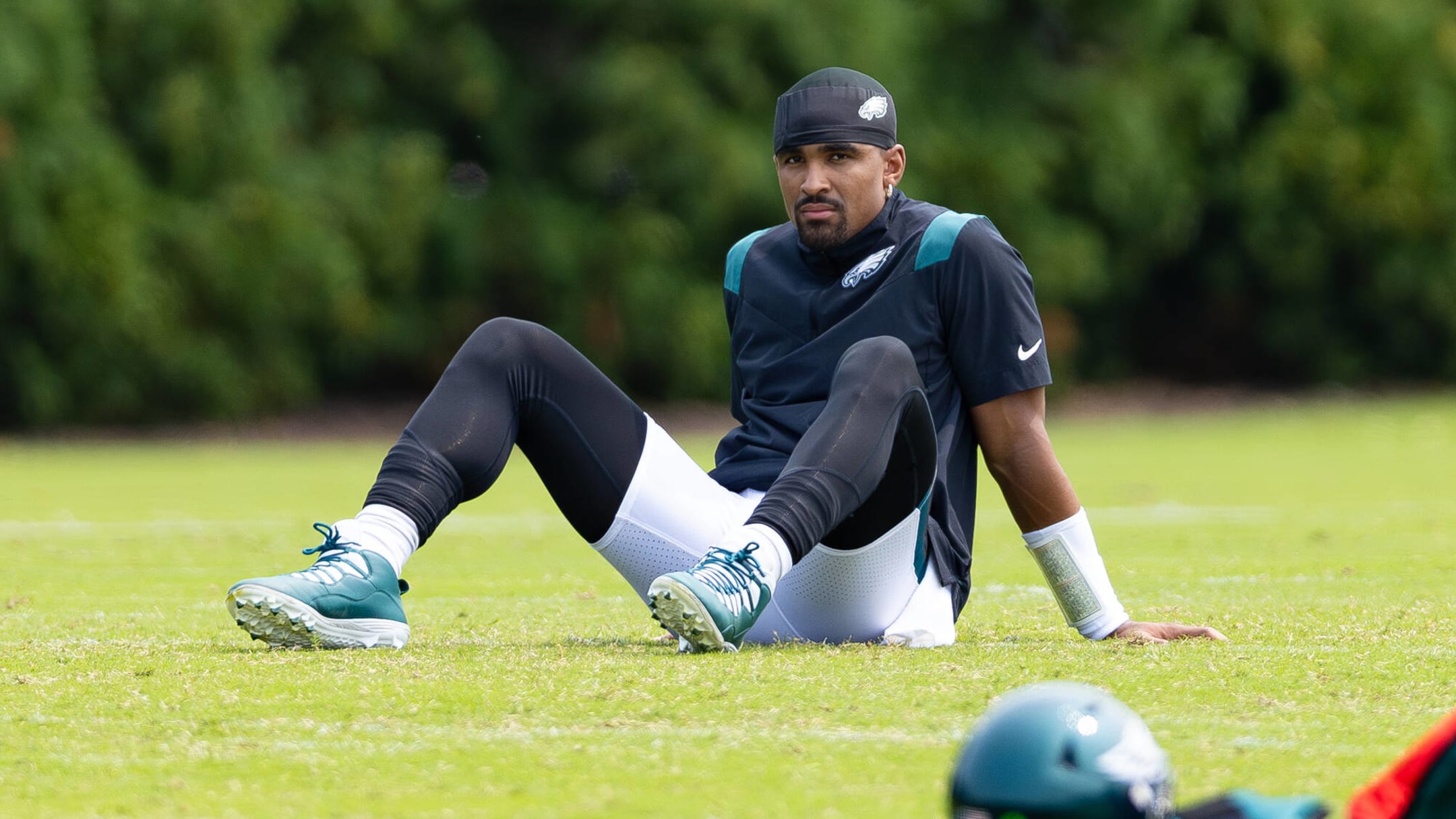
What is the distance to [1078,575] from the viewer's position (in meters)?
3.81

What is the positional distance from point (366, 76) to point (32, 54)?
3.92 m

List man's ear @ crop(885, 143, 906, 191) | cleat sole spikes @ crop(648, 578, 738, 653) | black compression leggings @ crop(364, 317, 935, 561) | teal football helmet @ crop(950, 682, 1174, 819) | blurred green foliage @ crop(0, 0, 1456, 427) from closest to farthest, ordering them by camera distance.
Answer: teal football helmet @ crop(950, 682, 1174, 819) → cleat sole spikes @ crop(648, 578, 738, 653) → black compression leggings @ crop(364, 317, 935, 561) → man's ear @ crop(885, 143, 906, 191) → blurred green foliage @ crop(0, 0, 1456, 427)

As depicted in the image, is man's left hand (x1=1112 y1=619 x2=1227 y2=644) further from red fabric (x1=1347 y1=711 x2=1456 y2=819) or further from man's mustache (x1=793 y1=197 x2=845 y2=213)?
red fabric (x1=1347 y1=711 x2=1456 y2=819)

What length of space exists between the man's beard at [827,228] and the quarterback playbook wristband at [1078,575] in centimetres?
73

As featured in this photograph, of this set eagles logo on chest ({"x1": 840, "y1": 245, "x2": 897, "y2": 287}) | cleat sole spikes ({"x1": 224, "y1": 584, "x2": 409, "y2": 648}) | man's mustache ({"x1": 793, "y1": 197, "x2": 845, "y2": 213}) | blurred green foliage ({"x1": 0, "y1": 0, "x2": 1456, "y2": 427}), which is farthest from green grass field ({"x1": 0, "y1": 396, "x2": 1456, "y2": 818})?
blurred green foliage ({"x1": 0, "y1": 0, "x2": 1456, "y2": 427})

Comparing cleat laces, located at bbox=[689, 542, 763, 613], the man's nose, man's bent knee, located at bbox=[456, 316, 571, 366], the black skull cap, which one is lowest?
cleat laces, located at bbox=[689, 542, 763, 613]

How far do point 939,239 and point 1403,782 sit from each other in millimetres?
1849

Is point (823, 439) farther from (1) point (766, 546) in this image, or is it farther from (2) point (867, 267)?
(2) point (867, 267)

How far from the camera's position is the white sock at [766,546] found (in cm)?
338

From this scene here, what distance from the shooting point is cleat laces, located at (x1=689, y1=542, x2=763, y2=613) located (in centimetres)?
336

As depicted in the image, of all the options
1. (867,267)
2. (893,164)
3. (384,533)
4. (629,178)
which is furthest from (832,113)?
(629,178)

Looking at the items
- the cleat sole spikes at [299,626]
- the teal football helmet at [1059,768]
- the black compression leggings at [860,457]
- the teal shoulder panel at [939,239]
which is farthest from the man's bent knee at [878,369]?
the teal football helmet at [1059,768]

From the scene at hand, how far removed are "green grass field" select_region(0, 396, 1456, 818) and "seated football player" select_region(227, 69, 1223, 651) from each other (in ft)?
0.42

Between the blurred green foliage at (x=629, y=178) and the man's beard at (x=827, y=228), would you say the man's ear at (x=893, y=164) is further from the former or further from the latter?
the blurred green foliage at (x=629, y=178)
